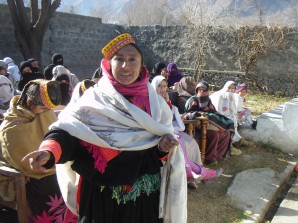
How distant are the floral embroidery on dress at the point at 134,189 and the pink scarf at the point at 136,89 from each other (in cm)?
41

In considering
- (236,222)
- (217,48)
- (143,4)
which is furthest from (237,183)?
(143,4)

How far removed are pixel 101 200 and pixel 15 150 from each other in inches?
42.6

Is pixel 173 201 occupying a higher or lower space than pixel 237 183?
higher

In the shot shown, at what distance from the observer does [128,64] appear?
6.08ft

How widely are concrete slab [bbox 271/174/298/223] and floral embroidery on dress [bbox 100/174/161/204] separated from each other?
2.19m

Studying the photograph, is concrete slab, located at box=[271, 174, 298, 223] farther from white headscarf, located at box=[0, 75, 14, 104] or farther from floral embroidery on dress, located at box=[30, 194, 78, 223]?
white headscarf, located at box=[0, 75, 14, 104]

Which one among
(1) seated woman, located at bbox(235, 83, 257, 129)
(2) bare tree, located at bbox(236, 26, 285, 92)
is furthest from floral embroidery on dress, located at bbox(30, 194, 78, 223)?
(2) bare tree, located at bbox(236, 26, 285, 92)

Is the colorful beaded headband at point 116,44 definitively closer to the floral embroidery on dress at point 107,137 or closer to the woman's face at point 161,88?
the floral embroidery on dress at point 107,137

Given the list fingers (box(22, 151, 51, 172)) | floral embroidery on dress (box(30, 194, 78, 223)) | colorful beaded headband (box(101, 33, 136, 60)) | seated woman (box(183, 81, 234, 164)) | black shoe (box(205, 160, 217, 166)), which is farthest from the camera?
black shoe (box(205, 160, 217, 166))

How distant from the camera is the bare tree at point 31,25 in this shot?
32.3 ft

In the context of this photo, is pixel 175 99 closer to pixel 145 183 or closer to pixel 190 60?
pixel 145 183

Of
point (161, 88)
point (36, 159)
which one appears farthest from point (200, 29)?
point (36, 159)

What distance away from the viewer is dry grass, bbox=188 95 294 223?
3580 millimetres

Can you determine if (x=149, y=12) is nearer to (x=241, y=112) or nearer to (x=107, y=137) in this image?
(x=241, y=112)
